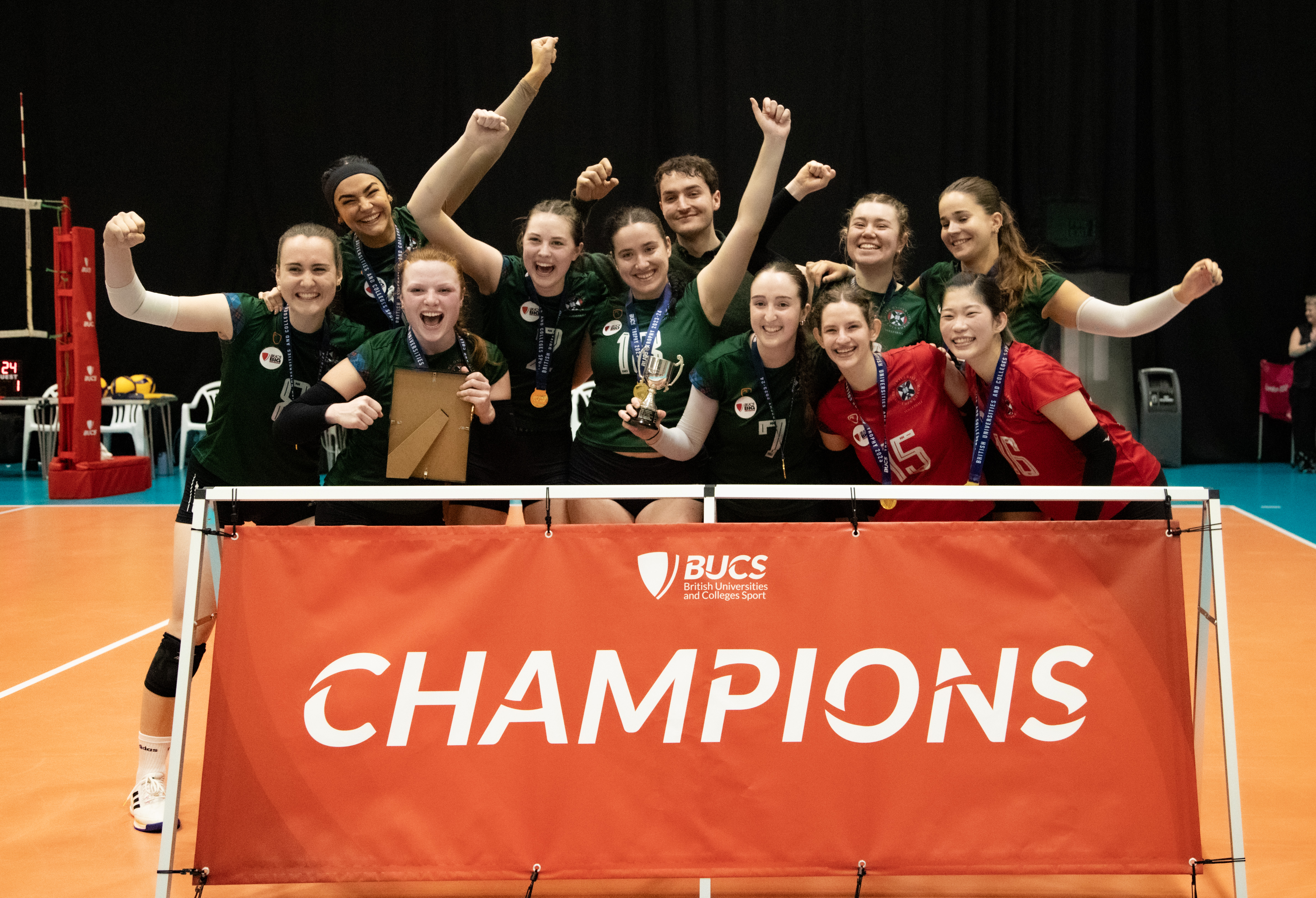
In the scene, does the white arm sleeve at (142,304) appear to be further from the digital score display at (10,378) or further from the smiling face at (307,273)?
the digital score display at (10,378)

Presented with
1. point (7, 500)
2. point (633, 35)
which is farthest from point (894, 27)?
point (7, 500)

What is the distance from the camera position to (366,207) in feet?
12.1

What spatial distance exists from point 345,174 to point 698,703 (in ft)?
7.99

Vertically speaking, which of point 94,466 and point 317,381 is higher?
point 317,381

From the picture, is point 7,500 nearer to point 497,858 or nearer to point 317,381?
point 317,381

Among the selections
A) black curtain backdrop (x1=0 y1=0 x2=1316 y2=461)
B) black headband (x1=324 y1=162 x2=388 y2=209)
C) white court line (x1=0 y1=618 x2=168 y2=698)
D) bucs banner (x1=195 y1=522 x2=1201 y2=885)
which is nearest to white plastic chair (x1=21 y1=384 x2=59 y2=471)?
black curtain backdrop (x1=0 y1=0 x2=1316 y2=461)

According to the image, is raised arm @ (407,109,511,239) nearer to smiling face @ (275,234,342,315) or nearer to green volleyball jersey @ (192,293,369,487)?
smiling face @ (275,234,342,315)

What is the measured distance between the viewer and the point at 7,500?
10.4m

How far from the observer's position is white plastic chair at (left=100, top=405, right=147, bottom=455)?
1207 cm

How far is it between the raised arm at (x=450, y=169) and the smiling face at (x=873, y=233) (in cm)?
132

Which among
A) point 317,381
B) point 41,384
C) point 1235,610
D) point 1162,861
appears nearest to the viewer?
point 1162,861

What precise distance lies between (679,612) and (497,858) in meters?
0.76

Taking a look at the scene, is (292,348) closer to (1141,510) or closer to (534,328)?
(534,328)

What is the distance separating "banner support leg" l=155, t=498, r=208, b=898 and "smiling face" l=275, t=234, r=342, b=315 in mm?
924
